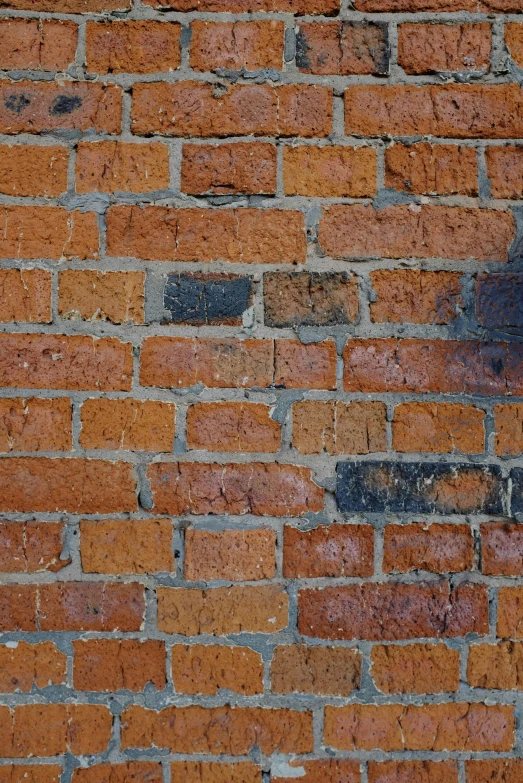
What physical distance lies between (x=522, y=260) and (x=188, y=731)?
0.92m

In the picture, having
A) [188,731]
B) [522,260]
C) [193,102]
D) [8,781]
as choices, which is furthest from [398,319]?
[8,781]

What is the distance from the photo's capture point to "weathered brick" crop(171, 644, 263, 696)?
4.08 ft

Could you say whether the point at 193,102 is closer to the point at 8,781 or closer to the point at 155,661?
the point at 155,661

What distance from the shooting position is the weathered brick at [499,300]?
126cm

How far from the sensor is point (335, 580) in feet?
4.10

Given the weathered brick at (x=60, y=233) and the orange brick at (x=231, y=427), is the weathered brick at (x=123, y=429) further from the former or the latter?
the weathered brick at (x=60, y=233)

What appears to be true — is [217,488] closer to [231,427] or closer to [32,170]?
[231,427]

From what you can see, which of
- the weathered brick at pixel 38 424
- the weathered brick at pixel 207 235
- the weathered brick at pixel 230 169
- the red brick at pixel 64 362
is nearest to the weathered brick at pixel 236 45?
the weathered brick at pixel 230 169

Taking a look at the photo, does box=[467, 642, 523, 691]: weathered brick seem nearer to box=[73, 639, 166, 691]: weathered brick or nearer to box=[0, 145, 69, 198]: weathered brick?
box=[73, 639, 166, 691]: weathered brick

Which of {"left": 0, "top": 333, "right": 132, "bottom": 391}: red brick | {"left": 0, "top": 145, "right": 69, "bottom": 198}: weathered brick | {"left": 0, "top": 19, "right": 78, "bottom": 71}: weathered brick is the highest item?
{"left": 0, "top": 19, "right": 78, "bottom": 71}: weathered brick

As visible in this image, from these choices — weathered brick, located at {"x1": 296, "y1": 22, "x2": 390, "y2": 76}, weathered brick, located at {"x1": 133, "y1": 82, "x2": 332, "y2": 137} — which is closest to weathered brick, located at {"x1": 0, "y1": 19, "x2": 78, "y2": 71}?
weathered brick, located at {"x1": 133, "y1": 82, "x2": 332, "y2": 137}

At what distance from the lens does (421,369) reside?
1.26 m

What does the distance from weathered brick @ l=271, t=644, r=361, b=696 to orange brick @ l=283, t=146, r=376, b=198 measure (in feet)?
2.40

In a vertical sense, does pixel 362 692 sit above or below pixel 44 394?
below
